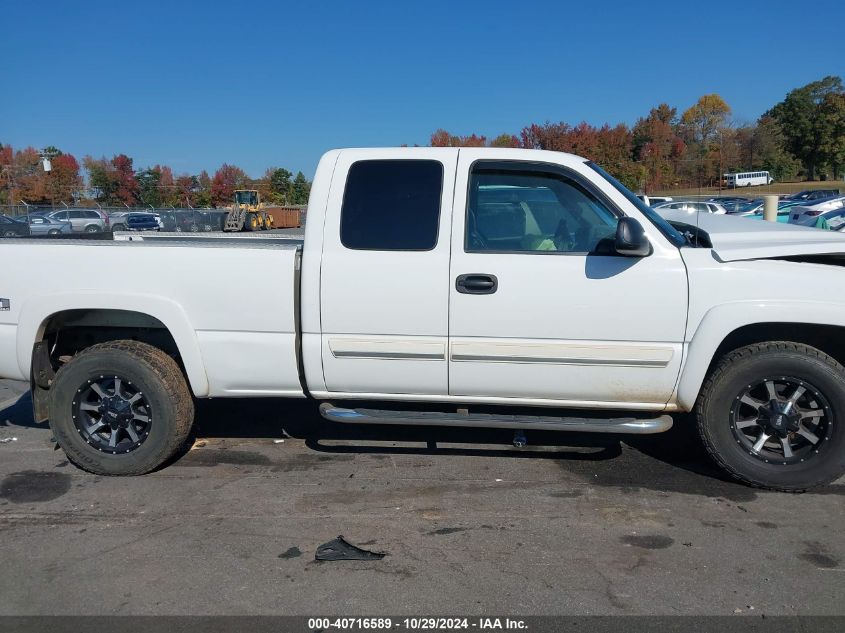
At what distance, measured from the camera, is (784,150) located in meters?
76.3

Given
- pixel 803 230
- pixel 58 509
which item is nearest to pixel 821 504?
pixel 803 230

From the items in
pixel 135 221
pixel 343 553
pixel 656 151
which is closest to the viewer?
pixel 343 553

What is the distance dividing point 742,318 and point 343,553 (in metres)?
2.53

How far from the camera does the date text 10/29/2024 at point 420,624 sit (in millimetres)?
2838

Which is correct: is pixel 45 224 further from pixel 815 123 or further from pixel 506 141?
pixel 815 123

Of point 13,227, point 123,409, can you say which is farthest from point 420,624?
point 13,227

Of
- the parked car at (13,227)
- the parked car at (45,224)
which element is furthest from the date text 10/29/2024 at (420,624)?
the parked car at (45,224)

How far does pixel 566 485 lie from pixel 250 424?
2.63 m

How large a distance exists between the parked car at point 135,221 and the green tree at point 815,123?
69314 millimetres

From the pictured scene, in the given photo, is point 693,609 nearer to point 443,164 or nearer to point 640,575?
point 640,575

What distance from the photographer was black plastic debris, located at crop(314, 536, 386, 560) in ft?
11.1

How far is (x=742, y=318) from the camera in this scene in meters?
3.76

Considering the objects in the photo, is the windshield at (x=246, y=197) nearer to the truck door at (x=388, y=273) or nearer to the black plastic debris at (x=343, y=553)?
the truck door at (x=388, y=273)

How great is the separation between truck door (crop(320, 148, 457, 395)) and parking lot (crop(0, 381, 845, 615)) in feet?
2.48
